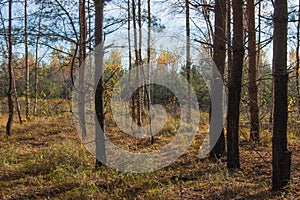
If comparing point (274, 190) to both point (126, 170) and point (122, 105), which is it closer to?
point (126, 170)

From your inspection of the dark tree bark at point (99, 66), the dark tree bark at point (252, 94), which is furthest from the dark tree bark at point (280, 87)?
the dark tree bark at point (252, 94)

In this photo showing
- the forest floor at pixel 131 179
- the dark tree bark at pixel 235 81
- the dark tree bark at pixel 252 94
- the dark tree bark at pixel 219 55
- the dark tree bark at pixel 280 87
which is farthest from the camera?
the dark tree bark at pixel 252 94

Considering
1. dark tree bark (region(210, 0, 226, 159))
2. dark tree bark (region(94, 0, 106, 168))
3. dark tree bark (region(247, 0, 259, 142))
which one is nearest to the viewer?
dark tree bark (region(94, 0, 106, 168))

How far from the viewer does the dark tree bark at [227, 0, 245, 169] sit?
13.1 feet

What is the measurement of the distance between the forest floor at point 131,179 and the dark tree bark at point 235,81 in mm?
419

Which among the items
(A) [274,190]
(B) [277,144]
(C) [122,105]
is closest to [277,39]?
(B) [277,144]

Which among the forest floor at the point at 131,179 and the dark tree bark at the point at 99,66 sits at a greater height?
the dark tree bark at the point at 99,66

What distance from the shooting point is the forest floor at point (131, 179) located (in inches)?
134

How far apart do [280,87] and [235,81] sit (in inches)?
41.2

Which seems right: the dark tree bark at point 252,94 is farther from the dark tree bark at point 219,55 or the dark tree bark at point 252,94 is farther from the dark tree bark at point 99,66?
the dark tree bark at point 99,66

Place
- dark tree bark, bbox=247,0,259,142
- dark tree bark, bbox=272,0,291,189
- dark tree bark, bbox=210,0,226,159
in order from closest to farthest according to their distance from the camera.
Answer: dark tree bark, bbox=272,0,291,189
dark tree bark, bbox=210,0,226,159
dark tree bark, bbox=247,0,259,142

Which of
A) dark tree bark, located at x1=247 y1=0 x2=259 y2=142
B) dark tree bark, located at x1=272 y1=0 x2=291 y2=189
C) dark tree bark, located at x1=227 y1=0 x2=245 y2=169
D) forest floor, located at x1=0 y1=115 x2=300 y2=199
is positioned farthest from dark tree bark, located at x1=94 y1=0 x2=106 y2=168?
dark tree bark, located at x1=247 y1=0 x2=259 y2=142

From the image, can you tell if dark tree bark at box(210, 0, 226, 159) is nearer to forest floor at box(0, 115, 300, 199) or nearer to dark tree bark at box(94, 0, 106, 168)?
forest floor at box(0, 115, 300, 199)

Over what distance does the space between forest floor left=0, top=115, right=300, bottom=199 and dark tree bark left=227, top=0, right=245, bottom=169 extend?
0.42 m
